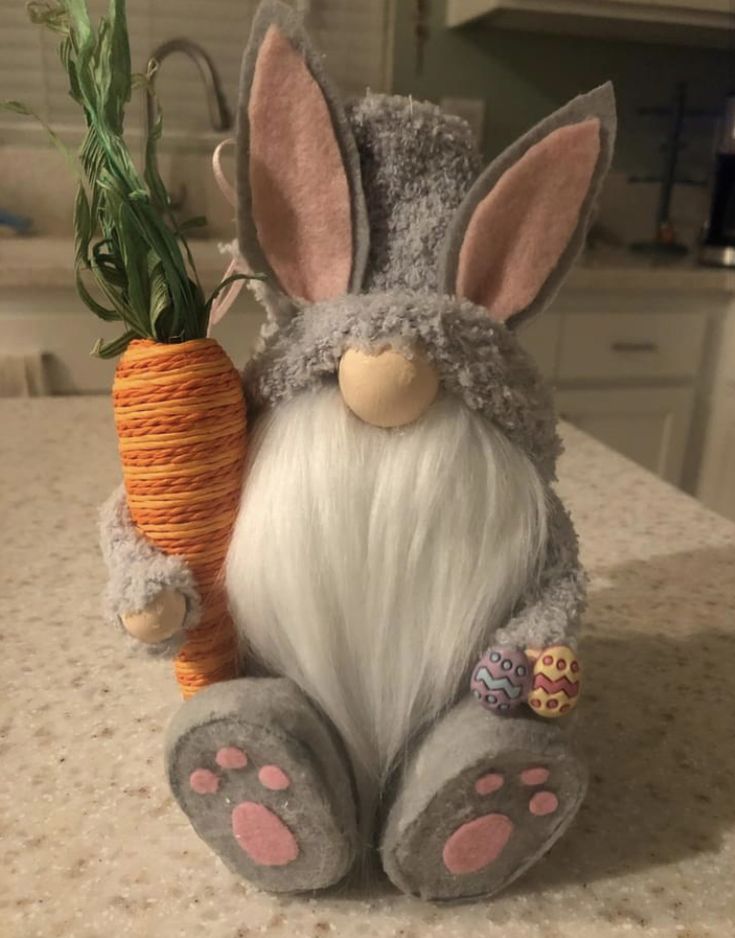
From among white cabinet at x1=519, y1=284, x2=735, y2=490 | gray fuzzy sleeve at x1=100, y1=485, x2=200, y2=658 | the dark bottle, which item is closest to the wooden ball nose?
gray fuzzy sleeve at x1=100, y1=485, x2=200, y2=658

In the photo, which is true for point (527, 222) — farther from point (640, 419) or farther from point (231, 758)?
point (640, 419)

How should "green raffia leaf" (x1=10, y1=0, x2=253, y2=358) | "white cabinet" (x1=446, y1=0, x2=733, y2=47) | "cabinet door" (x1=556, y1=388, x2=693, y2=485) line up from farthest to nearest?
"cabinet door" (x1=556, y1=388, x2=693, y2=485), "white cabinet" (x1=446, y1=0, x2=733, y2=47), "green raffia leaf" (x1=10, y1=0, x2=253, y2=358)

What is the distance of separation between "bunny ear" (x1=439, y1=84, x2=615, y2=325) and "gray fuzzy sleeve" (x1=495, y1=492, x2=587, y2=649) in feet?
0.32

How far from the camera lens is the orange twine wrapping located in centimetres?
32

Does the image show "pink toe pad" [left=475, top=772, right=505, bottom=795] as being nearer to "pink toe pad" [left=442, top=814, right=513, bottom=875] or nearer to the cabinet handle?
"pink toe pad" [left=442, top=814, right=513, bottom=875]

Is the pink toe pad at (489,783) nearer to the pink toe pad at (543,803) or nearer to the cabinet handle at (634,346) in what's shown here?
the pink toe pad at (543,803)

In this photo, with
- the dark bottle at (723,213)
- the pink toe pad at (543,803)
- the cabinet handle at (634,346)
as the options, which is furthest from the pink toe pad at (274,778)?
the dark bottle at (723,213)

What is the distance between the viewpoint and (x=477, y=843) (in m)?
0.35

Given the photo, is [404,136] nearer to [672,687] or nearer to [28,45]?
[672,687]

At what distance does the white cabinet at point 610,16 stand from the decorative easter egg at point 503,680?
4.93 ft

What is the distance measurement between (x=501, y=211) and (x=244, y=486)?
16cm

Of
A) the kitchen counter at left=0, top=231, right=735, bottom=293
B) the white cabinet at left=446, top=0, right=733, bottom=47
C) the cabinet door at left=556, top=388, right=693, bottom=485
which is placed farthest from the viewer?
the cabinet door at left=556, top=388, right=693, bottom=485

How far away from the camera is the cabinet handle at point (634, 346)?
1.59m

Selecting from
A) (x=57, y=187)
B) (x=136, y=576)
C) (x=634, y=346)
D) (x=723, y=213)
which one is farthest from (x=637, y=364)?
(x=136, y=576)
